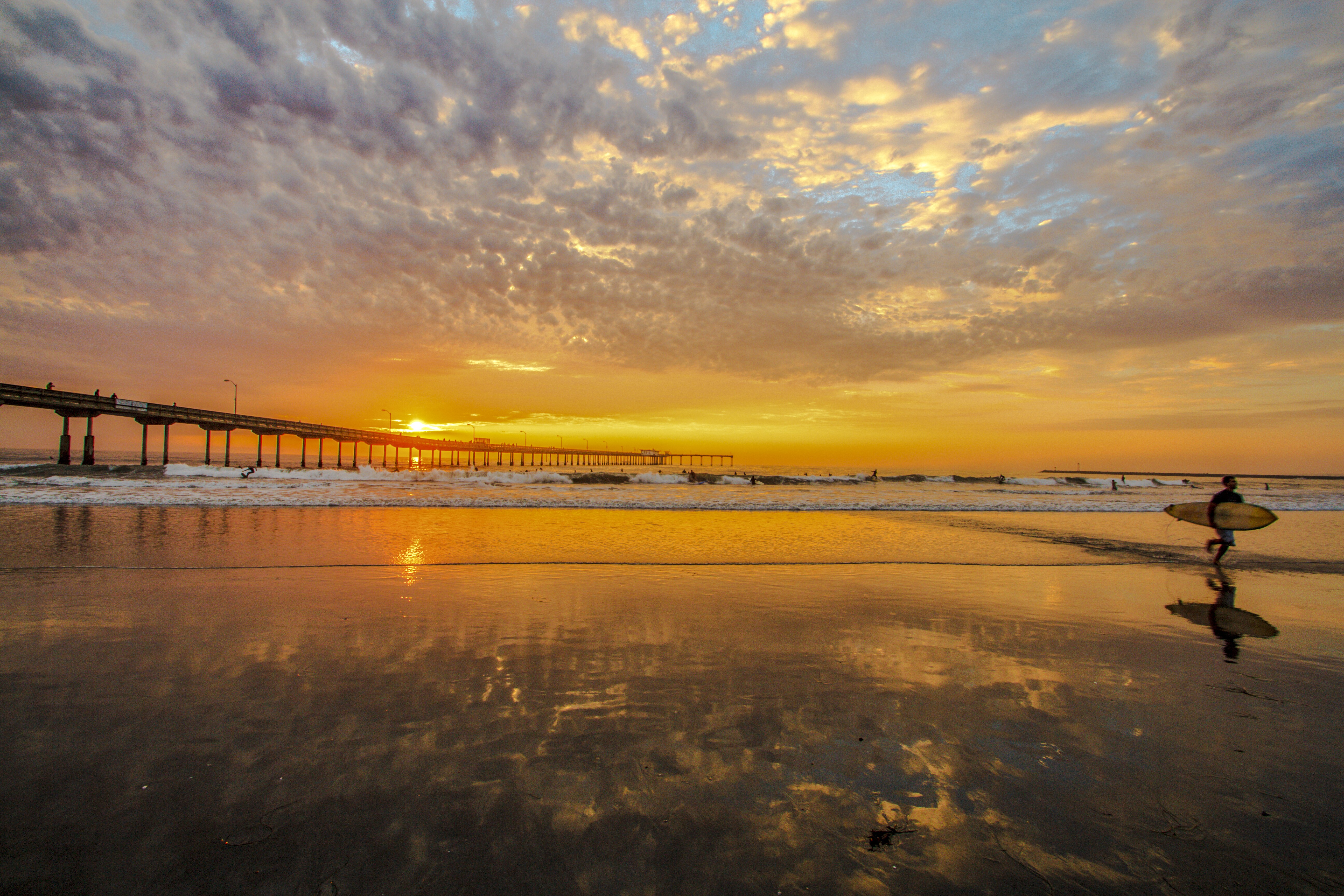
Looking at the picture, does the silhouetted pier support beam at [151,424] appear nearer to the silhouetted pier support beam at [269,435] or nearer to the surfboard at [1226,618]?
the silhouetted pier support beam at [269,435]

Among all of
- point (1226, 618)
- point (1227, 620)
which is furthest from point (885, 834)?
point (1226, 618)

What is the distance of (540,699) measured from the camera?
14.7 feet

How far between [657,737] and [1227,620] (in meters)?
8.66

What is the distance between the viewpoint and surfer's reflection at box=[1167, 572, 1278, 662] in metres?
6.54

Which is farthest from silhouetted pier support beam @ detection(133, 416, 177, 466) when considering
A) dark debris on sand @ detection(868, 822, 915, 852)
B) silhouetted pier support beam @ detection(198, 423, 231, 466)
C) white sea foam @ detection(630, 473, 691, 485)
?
dark debris on sand @ detection(868, 822, 915, 852)

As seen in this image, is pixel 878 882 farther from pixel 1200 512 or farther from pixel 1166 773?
pixel 1200 512

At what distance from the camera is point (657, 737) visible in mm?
3852

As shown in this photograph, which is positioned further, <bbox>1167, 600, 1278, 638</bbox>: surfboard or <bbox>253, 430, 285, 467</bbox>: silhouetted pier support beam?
<bbox>253, 430, 285, 467</bbox>: silhouetted pier support beam

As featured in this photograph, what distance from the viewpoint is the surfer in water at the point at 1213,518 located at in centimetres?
1206

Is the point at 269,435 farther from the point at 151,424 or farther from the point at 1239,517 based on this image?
the point at 1239,517

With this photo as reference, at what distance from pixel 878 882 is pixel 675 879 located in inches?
37.4

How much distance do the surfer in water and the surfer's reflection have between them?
142 inches

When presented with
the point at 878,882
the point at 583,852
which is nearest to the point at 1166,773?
the point at 878,882

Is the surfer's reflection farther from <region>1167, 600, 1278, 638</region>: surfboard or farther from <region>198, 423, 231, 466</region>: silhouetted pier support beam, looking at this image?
<region>198, 423, 231, 466</region>: silhouetted pier support beam
